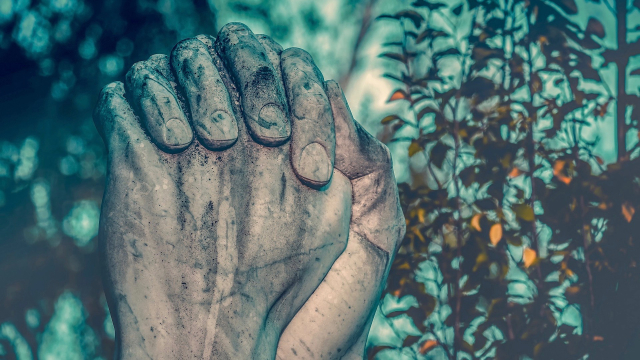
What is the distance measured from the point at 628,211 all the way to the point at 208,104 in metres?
1.66

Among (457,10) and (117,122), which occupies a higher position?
(457,10)

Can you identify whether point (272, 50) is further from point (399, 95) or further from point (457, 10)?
point (457, 10)

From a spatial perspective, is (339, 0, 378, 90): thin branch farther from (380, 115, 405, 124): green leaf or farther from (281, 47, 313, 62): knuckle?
(281, 47, 313, 62): knuckle

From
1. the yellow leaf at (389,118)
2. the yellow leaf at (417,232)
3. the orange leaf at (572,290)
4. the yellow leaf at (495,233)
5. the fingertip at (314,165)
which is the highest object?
the yellow leaf at (389,118)

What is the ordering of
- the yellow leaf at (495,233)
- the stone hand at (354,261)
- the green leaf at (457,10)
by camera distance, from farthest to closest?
1. the green leaf at (457,10)
2. the yellow leaf at (495,233)
3. the stone hand at (354,261)

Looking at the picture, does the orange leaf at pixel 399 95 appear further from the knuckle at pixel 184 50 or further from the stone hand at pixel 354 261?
the knuckle at pixel 184 50

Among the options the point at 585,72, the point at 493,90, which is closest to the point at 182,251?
the point at 493,90

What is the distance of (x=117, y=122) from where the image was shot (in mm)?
815

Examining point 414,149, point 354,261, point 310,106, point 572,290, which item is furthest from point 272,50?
point 572,290

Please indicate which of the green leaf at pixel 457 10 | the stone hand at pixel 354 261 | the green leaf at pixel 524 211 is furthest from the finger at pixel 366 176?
the green leaf at pixel 457 10

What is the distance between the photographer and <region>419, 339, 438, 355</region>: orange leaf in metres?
1.86

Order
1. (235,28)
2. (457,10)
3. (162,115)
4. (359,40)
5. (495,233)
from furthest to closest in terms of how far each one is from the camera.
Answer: (359,40) → (457,10) → (495,233) → (235,28) → (162,115)

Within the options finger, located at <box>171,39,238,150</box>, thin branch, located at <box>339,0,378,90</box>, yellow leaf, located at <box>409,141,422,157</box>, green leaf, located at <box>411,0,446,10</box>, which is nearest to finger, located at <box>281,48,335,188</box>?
finger, located at <box>171,39,238,150</box>

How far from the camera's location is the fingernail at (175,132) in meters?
0.78
